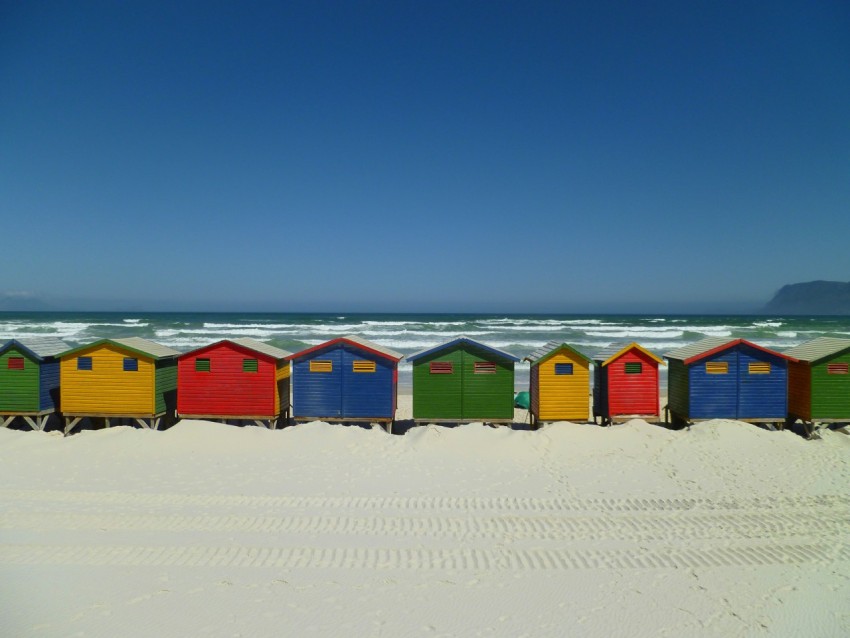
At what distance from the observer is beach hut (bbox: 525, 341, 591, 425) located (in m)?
15.9

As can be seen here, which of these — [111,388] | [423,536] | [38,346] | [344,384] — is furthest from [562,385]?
[38,346]

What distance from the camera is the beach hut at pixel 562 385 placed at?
15.9 m

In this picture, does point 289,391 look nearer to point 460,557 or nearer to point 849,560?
point 460,557

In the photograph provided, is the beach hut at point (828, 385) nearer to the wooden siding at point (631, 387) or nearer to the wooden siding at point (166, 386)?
the wooden siding at point (631, 387)

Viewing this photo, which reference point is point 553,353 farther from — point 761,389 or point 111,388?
point 111,388

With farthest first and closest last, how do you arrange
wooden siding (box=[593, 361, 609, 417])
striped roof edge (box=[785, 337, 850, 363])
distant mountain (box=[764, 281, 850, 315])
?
distant mountain (box=[764, 281, 850, 315]) < wooden siding (box=[593, 361, 609, 417]) < striped roof edge (box=[785, 337, 850, 363])

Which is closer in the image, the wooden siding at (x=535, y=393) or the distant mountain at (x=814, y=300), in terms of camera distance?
the wooden siding at (x=535, y=393)

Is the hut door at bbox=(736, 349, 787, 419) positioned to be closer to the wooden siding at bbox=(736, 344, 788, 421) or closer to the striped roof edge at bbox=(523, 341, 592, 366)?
the wooden siding at bbox=(736, 344, 788, 421)

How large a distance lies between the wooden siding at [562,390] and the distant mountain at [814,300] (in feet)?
518

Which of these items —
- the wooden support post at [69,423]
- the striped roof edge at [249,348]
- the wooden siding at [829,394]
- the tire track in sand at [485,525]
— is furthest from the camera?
the wooden support post at [69,423]

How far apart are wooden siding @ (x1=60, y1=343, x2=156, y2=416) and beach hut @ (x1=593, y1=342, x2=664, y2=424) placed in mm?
13643

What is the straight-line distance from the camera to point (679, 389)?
54.9ft

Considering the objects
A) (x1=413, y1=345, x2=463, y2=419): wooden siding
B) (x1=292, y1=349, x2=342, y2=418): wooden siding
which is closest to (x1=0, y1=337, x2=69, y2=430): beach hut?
(x1=292, y1=349, x2=342, y2=418): wooden siding

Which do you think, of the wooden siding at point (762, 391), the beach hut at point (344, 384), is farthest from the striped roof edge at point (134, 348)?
the wooden siding at point (762, 391)
